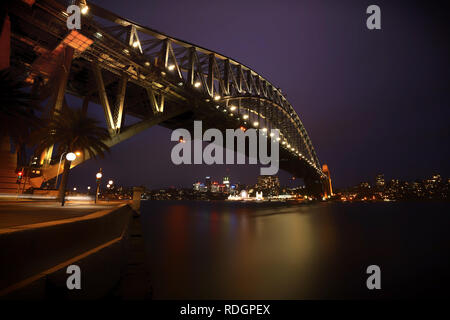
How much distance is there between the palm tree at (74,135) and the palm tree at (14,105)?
5.04m

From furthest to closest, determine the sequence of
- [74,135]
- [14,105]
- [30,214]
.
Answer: [74,135] < [14,105] < [30,214]

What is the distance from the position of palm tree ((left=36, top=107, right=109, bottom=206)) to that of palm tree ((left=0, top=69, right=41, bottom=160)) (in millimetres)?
5037

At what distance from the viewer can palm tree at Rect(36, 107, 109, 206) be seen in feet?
46.0

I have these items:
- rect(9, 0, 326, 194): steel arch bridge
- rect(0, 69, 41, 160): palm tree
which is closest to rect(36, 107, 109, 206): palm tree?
rect(9, 0, 326, 194): steel arch bridge

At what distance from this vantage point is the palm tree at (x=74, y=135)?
1403 centimetres

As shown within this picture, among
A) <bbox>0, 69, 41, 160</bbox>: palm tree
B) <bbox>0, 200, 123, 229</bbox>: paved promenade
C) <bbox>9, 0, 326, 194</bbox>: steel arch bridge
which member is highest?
<bbox>9, 0, 326, 194</bbox>: steel arch bridge

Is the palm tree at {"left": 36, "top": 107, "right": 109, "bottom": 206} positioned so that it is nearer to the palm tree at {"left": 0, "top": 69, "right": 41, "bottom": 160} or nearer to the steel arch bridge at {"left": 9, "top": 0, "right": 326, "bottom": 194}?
the steel arch bridge at {"left": 9, "top": 0, "right": 326, "bottom": 194}

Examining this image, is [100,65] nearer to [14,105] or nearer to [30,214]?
[14,105]

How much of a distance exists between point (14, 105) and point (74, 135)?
7.87 metres

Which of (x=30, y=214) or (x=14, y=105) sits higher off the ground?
(x=14, y=105)

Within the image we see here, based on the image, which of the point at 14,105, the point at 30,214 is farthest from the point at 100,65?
the point at 30,214

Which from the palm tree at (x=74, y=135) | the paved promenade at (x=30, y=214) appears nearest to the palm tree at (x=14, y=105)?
the paved promenade at (x=30, y=214)

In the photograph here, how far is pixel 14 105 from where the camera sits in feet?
27.0
